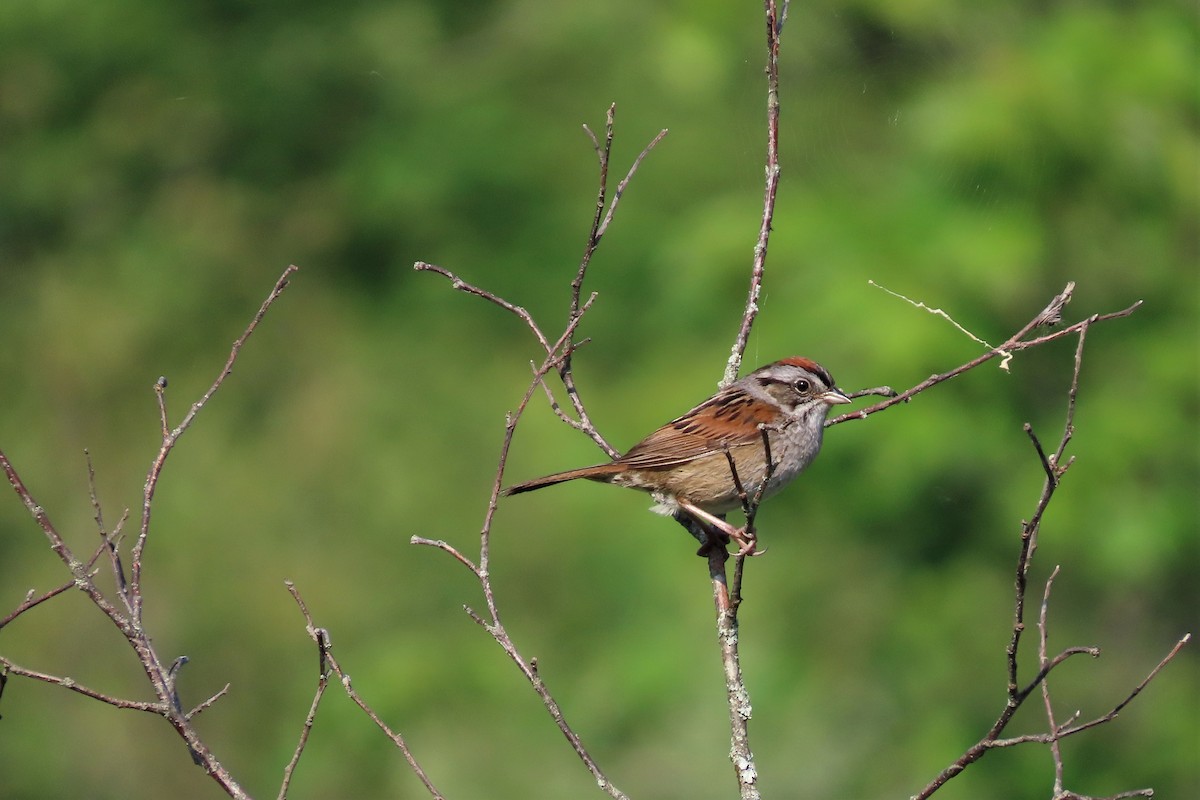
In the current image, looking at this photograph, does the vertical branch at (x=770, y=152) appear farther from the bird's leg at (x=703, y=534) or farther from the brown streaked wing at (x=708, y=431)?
the brown streaked wing at (x=708, y=431)

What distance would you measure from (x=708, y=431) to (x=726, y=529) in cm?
80

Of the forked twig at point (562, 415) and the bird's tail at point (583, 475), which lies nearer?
the forked twig at point (562, 415)

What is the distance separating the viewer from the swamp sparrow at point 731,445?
14.4 ft

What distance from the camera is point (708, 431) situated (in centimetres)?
465

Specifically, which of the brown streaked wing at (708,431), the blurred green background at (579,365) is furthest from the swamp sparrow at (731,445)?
the blurred green background at (579,365)

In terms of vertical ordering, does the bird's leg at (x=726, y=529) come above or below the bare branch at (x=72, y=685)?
above

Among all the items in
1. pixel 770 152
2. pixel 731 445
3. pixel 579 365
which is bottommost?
pixel 731 445

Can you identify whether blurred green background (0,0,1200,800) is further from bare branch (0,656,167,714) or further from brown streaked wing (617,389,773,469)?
bare branch (0,656,167,714)

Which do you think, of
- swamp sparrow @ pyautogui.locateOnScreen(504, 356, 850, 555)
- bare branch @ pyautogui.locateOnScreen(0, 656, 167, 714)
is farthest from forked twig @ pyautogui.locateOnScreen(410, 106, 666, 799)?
bare branch @ pyautogui.locateOnScreen(0, 656, 167, 714)

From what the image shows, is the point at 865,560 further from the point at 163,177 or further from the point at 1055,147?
the point at 163,177

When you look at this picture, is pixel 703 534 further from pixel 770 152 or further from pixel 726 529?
pixel 770 152

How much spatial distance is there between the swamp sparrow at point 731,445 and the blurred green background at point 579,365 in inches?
88.7

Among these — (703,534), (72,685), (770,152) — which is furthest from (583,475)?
(72,685)

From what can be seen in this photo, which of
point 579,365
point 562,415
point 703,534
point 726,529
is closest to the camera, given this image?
point 562,415
